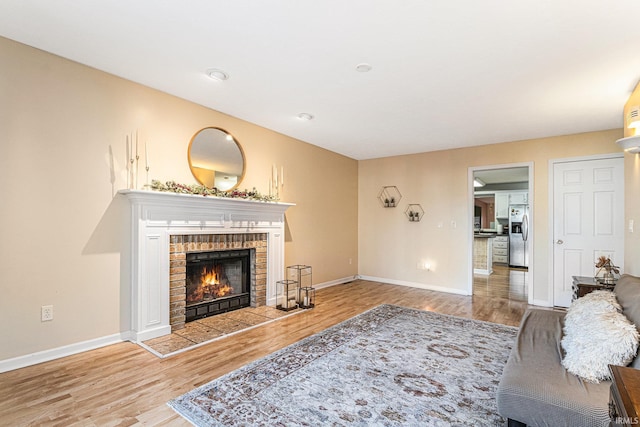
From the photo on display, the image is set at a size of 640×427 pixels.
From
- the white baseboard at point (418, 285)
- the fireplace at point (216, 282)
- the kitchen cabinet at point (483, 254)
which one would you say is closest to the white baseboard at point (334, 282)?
the white baseboard at point (418, 285)

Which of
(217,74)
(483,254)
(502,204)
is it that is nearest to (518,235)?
(502,204)

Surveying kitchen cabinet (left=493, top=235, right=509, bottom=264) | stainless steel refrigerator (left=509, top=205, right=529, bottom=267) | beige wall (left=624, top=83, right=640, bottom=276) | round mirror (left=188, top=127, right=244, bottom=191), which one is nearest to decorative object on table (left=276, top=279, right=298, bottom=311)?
round mirror (left=188, top=127, right=244, bottom=191)

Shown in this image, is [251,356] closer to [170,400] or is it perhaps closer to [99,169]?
[170,400]

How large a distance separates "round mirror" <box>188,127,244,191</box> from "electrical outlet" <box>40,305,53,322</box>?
5.96 ft

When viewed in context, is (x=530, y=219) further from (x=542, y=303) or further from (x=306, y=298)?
(x=306, y=298)

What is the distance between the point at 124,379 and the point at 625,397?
2.87 m

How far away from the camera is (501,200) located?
9367mm

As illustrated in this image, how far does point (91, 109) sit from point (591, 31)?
4.07m

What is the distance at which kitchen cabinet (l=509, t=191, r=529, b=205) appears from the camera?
352 inches

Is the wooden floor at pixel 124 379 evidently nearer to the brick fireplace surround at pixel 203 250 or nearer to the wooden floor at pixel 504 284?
the brick fireplace surround at pixel 203 250

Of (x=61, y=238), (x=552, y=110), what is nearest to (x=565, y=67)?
(x=552, y=110)

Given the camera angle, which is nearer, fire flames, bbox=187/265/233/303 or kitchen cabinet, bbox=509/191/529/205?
fire flames, bbox=187/265/233/303

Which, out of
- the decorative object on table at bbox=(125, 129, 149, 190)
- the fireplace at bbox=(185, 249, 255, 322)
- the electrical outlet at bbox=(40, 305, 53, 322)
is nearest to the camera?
the electrical outlet at bbox=(40, 305, 53, 322)

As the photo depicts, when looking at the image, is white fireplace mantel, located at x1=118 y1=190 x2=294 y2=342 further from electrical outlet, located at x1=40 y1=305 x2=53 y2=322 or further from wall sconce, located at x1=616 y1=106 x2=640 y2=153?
wall sconce, located at x1=616 y1=106 x2=640 y2=153
